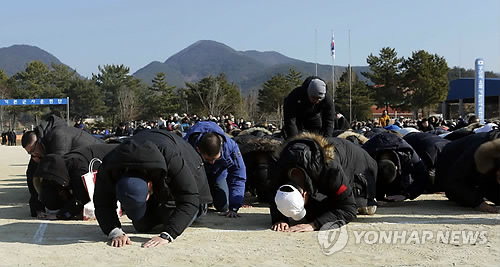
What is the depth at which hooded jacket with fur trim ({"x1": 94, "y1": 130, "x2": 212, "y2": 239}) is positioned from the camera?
476 centimetres

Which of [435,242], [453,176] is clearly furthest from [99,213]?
[453,176]

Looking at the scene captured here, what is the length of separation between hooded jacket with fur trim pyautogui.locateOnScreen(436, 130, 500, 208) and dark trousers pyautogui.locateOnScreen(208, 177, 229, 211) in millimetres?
2851

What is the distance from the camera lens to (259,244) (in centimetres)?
512

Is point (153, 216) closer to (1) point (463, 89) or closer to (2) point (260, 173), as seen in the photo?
(2) point (260, 173)

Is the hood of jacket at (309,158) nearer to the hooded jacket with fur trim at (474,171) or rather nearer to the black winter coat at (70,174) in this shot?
the hooded jacket with fur trim at (474,171)

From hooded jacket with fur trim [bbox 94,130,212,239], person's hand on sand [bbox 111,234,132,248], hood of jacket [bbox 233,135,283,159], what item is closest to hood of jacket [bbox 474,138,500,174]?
hood of jacket [bbox 233,135,283,159]

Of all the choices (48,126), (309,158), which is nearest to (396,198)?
(309,158)

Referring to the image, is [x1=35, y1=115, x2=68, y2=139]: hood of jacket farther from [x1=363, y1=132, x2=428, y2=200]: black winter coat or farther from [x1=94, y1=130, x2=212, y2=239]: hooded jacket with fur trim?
[x1=363, y1=132, x2=428, y2=200]: black winter coat

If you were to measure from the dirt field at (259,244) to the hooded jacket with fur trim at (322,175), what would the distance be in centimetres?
23

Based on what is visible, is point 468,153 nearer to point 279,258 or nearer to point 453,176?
point 453,176

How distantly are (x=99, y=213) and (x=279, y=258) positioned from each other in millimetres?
1779

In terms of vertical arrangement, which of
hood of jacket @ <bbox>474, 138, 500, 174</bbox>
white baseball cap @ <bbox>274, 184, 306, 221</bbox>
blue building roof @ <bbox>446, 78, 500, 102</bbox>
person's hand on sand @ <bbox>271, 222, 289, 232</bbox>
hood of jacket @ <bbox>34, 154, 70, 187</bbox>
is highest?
blue building roof @ <bbox>446, 78, 500, 102</bbox>

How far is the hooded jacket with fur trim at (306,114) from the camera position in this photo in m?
7.73

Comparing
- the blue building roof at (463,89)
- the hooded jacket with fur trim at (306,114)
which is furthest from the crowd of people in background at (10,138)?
the hooded jacket with fur trim at (306,114)
